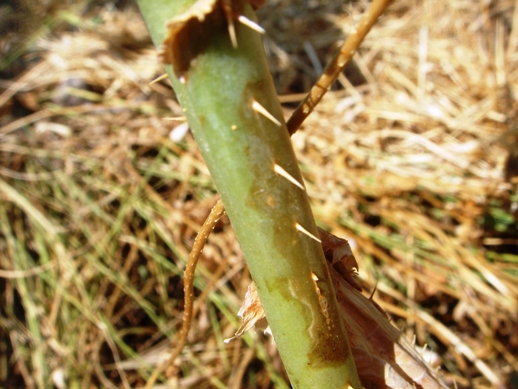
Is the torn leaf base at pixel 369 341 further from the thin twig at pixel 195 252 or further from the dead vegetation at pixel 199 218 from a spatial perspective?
the dead vegetation at pixel 199 218

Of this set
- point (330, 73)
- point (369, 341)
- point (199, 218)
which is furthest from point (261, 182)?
point (199, 218)

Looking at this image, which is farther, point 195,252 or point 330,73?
point 195,252

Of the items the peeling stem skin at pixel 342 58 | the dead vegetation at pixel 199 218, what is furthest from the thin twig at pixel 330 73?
the dead vegetation at pixel 199 218

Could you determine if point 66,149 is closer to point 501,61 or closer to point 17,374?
point 17,374

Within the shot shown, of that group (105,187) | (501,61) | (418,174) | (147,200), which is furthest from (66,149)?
(501,61)

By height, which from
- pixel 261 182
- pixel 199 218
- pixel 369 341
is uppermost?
pixel 261 182

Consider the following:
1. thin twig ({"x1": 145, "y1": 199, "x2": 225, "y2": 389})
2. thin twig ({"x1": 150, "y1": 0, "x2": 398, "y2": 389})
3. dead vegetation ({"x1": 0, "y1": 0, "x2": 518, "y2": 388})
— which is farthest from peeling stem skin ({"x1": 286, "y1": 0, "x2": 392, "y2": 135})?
dead vegetation ({"x1": 0, "y1": 0, "x2": 518, "y2": 388})

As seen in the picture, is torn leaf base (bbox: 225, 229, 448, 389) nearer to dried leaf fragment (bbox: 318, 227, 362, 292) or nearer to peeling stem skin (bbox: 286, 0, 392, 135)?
dried leaf fragment (bbox: 318, 227, 362, 292)

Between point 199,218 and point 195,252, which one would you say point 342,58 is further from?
point 199,218
